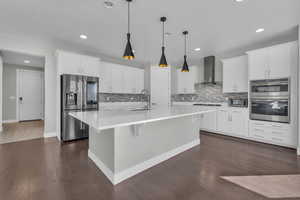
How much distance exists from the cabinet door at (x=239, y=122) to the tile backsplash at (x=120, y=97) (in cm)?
349

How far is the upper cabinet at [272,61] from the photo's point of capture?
2.96 m

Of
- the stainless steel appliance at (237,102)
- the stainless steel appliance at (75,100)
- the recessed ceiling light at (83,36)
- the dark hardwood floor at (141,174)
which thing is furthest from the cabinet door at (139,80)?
the stainless steel appliance at (237,102)

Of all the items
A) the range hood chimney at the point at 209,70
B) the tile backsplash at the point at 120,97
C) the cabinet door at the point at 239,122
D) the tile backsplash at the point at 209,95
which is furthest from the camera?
the tile backsplash at the point at 120,97

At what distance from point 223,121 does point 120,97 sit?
3.74m

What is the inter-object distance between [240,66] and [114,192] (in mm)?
A: 4340

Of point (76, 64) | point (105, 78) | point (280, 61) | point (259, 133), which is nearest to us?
point (280, 61)

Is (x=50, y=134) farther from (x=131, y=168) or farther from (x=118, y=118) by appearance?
(x=118, y=118)

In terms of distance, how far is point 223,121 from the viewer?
13.4 ft

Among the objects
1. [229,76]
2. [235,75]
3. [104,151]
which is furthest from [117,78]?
[235,75]

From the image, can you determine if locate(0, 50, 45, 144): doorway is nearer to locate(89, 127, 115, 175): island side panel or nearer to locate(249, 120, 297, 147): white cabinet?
locate(89, 127, 115, 175): island side panel

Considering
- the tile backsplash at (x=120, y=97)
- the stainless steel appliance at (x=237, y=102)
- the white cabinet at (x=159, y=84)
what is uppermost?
the white cabinet at (x=159, y=84)

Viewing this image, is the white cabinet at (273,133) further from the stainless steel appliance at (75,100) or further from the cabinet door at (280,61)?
the stainless steel appliance at (75,100)

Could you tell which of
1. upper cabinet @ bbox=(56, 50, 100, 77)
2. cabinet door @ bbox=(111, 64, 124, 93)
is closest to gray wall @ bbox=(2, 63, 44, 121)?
upper cabinet @ bbox=(56, 50, 100, 77)

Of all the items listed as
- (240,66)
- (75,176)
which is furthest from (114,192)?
(240,66)
